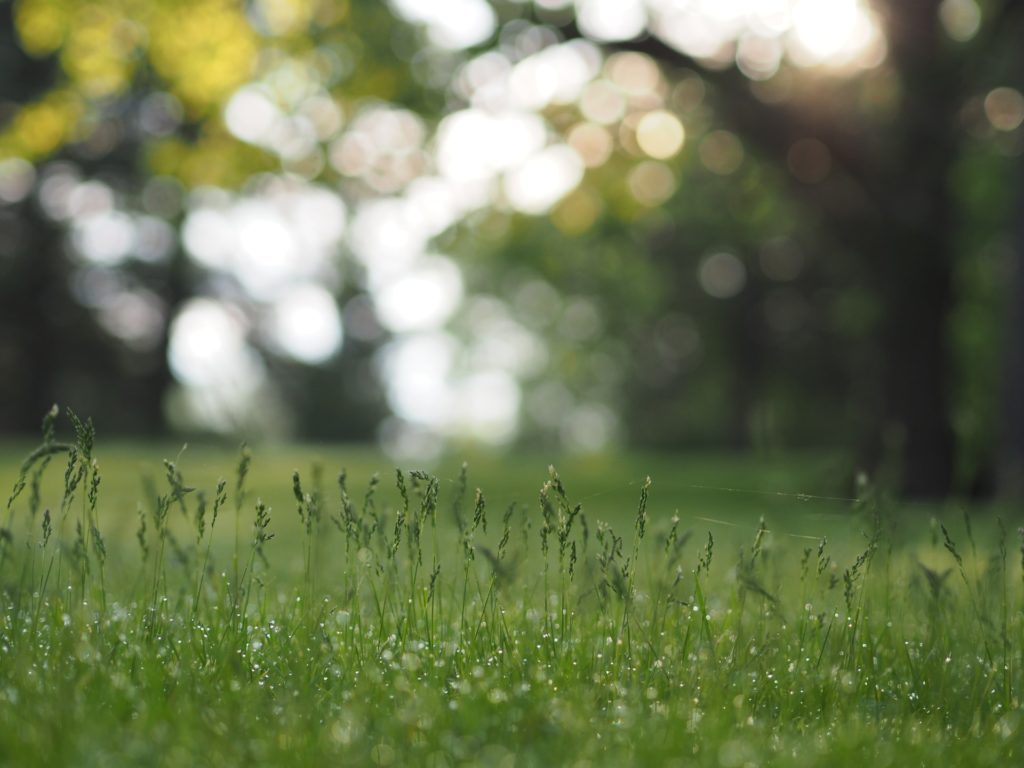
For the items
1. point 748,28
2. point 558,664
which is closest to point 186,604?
point 558,664

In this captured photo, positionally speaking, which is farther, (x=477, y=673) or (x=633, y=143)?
(x=633, y=143)

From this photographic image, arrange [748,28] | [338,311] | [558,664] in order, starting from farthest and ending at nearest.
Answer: [338,311]
[748,28]
[558,664]

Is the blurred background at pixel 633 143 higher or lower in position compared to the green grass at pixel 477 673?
higher

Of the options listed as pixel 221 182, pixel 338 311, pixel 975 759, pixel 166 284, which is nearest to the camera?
pixel 975 759

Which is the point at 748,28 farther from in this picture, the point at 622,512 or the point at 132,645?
the point at 132,645

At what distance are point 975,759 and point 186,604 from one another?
8.90 feet

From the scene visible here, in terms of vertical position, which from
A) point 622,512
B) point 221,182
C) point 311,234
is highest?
point 311,234

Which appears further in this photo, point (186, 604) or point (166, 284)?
point (166, 284)

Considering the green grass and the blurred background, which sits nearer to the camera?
the green grass

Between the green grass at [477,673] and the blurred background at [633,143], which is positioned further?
the blurred background at [633,143]

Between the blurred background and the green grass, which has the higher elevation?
the blurred background

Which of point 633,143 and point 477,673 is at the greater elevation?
point 633,143

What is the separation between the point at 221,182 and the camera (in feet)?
39.8

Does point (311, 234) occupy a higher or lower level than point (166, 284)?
higher
